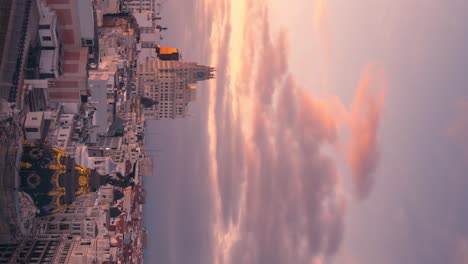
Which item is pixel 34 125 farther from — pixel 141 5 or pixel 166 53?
pixel 141 5

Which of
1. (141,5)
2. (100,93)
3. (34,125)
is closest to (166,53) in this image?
(141,5)

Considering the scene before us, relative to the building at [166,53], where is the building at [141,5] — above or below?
above

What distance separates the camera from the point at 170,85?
624 feet

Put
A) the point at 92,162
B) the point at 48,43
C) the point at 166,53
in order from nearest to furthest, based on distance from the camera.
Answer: the point at 48,43 → the point at 92,162 → the point at 166,53

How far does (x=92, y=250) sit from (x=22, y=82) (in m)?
30.8

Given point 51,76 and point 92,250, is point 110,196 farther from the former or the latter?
point 51,76

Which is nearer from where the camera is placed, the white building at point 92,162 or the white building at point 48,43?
the white building at point 48,43

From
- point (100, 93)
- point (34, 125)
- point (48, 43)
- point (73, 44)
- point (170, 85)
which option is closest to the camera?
point (34, 125)

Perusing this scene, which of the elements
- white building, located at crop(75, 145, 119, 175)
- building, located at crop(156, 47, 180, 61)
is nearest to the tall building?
building, located at crop(156, 47, 180, 61)

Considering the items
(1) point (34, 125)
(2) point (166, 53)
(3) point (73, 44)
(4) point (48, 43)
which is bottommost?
(1) point (34, 125)

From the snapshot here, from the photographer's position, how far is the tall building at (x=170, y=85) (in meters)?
186

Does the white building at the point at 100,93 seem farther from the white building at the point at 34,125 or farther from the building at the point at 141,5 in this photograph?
the building at the point at 141,5

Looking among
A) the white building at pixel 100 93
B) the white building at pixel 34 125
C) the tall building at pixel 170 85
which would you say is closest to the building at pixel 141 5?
the tall building at pixel 170 85

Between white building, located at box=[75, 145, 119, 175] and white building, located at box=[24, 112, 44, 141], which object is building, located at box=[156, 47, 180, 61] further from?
white building, located at box=[24, 112, 44, 141]
